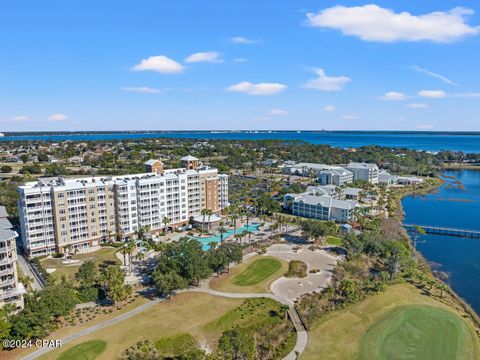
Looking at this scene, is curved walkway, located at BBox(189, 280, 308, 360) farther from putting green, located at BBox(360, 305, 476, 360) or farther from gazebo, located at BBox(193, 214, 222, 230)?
gazebo, located at BBox(193, 214, 222, 230)

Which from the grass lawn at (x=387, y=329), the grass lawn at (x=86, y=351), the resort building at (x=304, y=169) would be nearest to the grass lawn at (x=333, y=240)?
the grass lawn at (x=387, y=329)

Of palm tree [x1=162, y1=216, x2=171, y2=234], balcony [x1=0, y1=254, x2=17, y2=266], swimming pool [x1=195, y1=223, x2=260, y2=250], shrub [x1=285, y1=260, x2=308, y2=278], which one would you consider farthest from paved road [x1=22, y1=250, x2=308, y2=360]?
palm tree [x1=162, y1=216, x2=171, y2=234]

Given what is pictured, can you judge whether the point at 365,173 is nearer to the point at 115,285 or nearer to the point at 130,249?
the point at 130,249

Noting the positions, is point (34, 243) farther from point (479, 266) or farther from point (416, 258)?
point (479, 266)

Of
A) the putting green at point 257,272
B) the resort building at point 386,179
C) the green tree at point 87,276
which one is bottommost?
the putting green at point 257,272

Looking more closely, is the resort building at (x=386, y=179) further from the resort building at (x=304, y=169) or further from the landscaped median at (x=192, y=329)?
the landscaped median at (x=192, y=329)
